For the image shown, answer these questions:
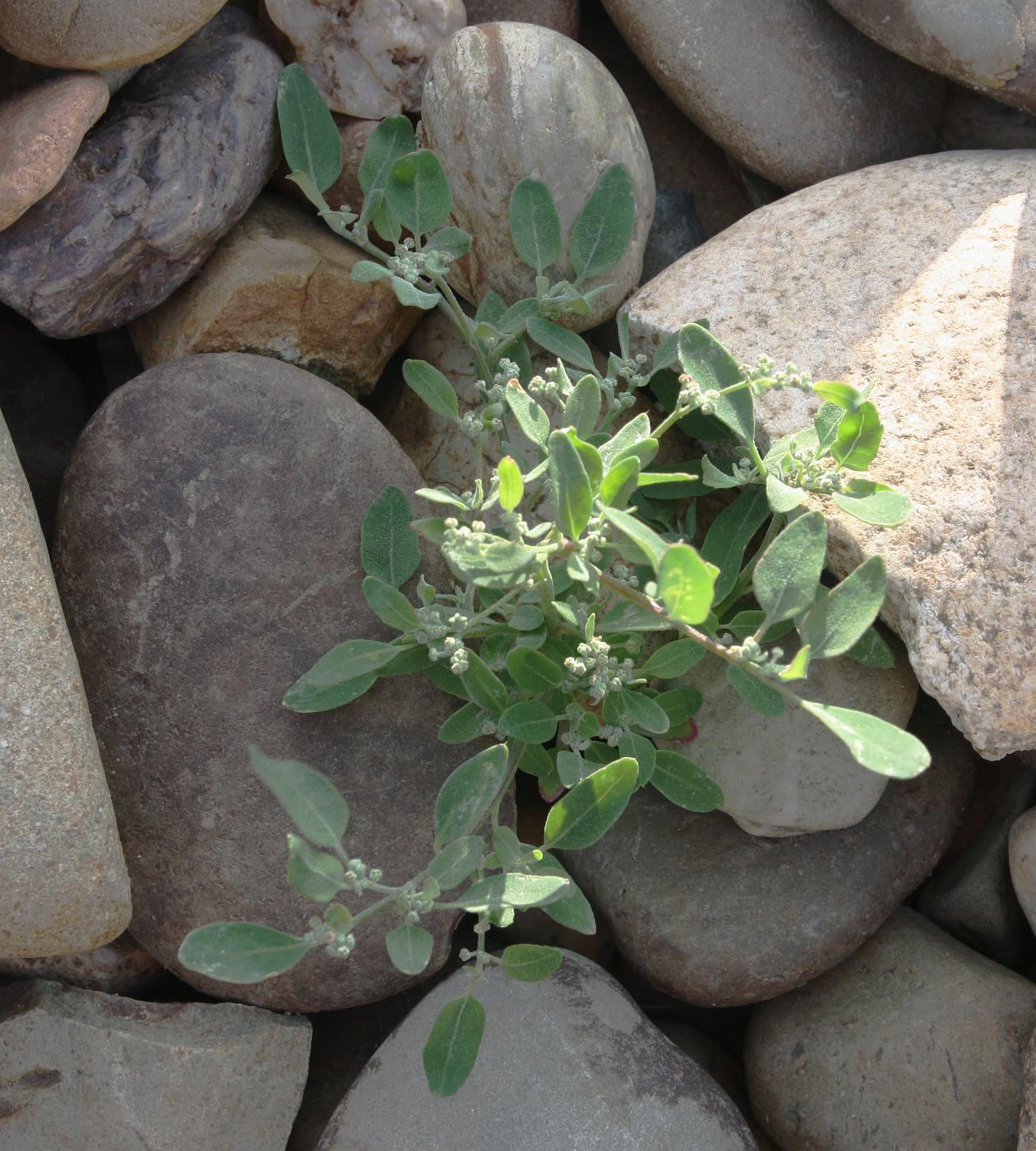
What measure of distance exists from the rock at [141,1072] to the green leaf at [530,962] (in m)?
0.57

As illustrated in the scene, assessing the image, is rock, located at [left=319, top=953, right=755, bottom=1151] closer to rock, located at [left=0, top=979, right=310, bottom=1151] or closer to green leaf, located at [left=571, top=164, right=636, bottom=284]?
rock, located at [left=0, top=979, right=310, bottom=1151]

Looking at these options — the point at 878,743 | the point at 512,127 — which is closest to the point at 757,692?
the point at 878,743

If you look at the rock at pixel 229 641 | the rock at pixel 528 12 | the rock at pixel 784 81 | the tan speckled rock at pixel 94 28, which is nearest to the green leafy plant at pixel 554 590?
the rock at pixel 229 641

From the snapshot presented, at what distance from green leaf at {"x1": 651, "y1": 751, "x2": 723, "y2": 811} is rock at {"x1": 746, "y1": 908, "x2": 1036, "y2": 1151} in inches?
23.9

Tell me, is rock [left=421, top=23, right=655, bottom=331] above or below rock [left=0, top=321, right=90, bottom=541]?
above

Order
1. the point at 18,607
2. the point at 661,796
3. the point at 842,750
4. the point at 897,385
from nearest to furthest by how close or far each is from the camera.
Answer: the point at 18,607 → the point at 897,385 → the point at 842,750 → the point at 661,796

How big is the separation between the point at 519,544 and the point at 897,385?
0.86 meters

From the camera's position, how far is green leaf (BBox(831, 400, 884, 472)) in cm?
174

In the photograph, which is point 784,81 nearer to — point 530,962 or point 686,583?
point 686,583

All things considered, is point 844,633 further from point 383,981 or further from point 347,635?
point 383,981

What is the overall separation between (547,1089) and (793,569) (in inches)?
40.4

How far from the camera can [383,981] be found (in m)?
2.12

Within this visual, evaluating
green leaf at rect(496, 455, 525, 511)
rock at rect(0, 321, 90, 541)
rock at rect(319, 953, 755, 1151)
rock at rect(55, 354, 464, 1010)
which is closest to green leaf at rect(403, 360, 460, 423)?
rock at rect(55, 354, 464, 1010)

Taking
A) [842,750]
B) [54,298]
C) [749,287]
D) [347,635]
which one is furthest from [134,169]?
[842,750]
